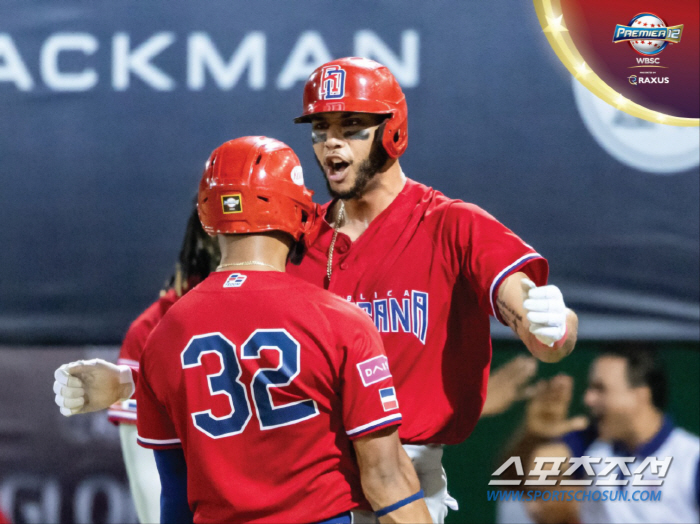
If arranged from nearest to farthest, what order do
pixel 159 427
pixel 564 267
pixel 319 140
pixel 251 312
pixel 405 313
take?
pixel 251 312 < pixel 159 427 < pixel 405 313 < pixel 319 140 < pixel 564 267

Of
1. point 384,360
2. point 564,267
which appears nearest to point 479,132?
point 564,267

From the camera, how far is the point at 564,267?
131 inches

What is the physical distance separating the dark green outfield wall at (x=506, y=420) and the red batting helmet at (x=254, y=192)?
5.56 ft

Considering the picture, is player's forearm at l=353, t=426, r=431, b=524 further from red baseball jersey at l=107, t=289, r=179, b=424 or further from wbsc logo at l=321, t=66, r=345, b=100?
red baseball jersey at l=107, t=289, r=179, b=424

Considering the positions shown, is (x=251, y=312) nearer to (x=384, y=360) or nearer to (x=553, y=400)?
(x=384, y=360)

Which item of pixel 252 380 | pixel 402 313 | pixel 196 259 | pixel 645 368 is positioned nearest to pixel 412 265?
pixel 402 313

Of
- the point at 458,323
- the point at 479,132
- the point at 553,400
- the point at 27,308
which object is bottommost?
the point at 553,400

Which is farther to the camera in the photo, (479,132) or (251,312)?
(479,132)

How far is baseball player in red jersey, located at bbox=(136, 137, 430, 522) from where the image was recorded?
1.68 m

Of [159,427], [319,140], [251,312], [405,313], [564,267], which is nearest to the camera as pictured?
[251,312]

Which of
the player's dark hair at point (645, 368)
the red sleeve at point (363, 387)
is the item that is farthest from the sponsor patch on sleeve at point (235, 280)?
the player's dark hair at point (645, 368)

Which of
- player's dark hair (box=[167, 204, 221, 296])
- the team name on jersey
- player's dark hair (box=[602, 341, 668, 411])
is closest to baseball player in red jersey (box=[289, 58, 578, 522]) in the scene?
the team name on jersey

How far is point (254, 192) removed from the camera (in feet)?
5.89

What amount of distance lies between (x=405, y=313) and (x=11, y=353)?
197cm
